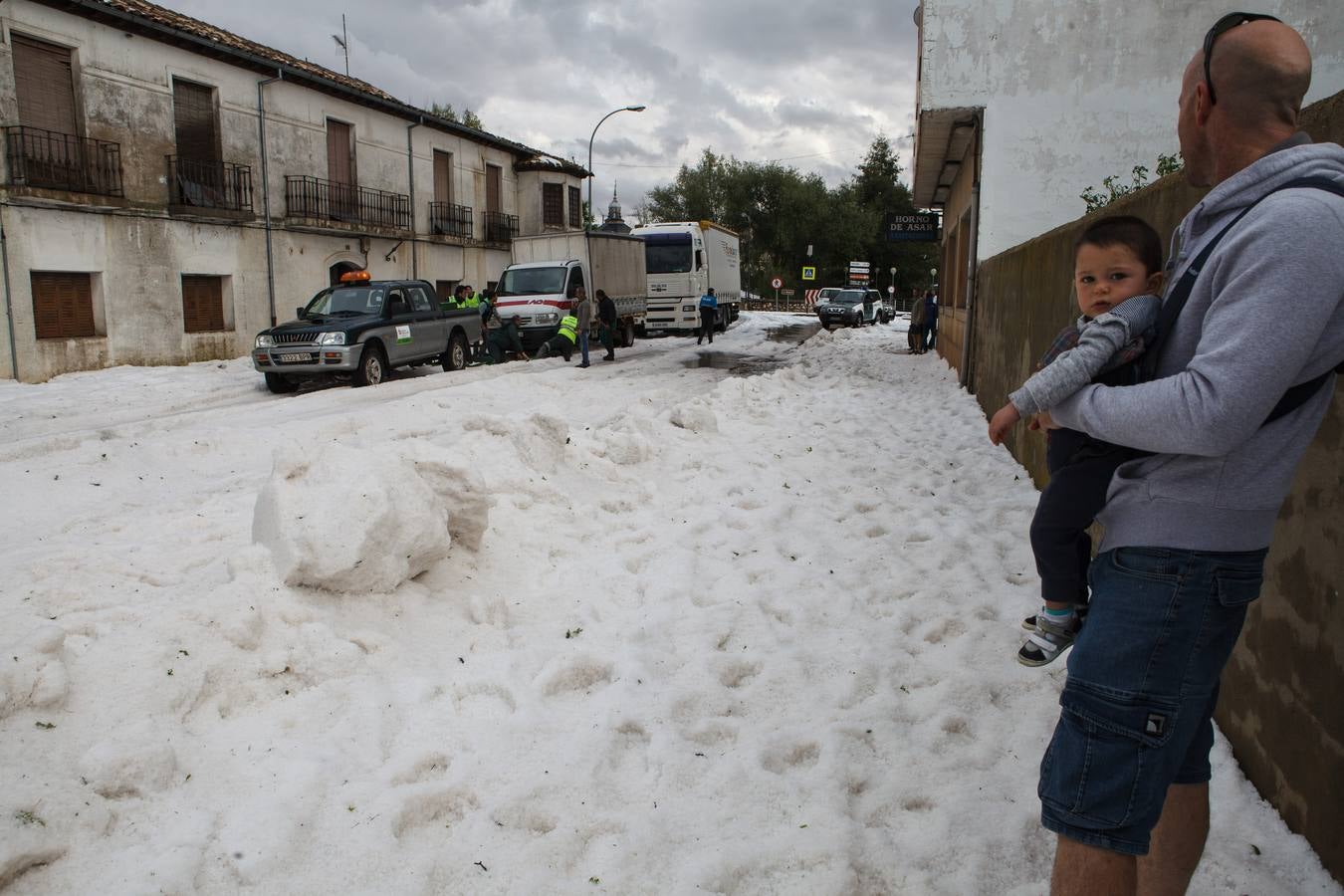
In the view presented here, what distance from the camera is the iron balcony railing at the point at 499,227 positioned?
31453 millimetres

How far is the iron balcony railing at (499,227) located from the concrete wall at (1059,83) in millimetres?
20708

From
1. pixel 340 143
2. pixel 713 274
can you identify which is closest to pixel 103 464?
pixel 340 143

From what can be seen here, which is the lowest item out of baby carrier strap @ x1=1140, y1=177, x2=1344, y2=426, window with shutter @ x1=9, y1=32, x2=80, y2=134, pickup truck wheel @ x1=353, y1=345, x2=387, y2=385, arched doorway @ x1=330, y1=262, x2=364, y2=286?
pickup truck wheel @ x1=353, y1=345, x2=387, y2=385

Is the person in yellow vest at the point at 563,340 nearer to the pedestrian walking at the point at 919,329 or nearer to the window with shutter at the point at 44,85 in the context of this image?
the pedestrian walking at the point at 919,329

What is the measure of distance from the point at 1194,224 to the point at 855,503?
4860 mm

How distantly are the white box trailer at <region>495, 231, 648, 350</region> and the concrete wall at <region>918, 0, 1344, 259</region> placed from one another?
31.2 feet

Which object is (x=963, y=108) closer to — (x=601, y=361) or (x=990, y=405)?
(x=990, y=405)

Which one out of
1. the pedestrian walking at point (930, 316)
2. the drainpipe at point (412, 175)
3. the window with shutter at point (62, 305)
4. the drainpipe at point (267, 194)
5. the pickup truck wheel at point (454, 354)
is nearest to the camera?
the window with shutter at point (62, 305)

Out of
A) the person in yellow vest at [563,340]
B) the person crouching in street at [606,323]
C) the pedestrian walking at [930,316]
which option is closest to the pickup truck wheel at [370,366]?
the person in yellow vest at [563,340]

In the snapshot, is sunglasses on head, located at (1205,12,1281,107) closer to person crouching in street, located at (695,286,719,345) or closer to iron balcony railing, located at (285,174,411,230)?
person crouching in street, located at (695,286,719,345)

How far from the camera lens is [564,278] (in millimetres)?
20516

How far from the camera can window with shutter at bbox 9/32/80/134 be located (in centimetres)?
1664

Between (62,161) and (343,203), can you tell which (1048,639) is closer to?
(62,161)

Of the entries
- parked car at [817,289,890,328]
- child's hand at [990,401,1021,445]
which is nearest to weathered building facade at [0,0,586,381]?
parked car at [817,289,890,328]
